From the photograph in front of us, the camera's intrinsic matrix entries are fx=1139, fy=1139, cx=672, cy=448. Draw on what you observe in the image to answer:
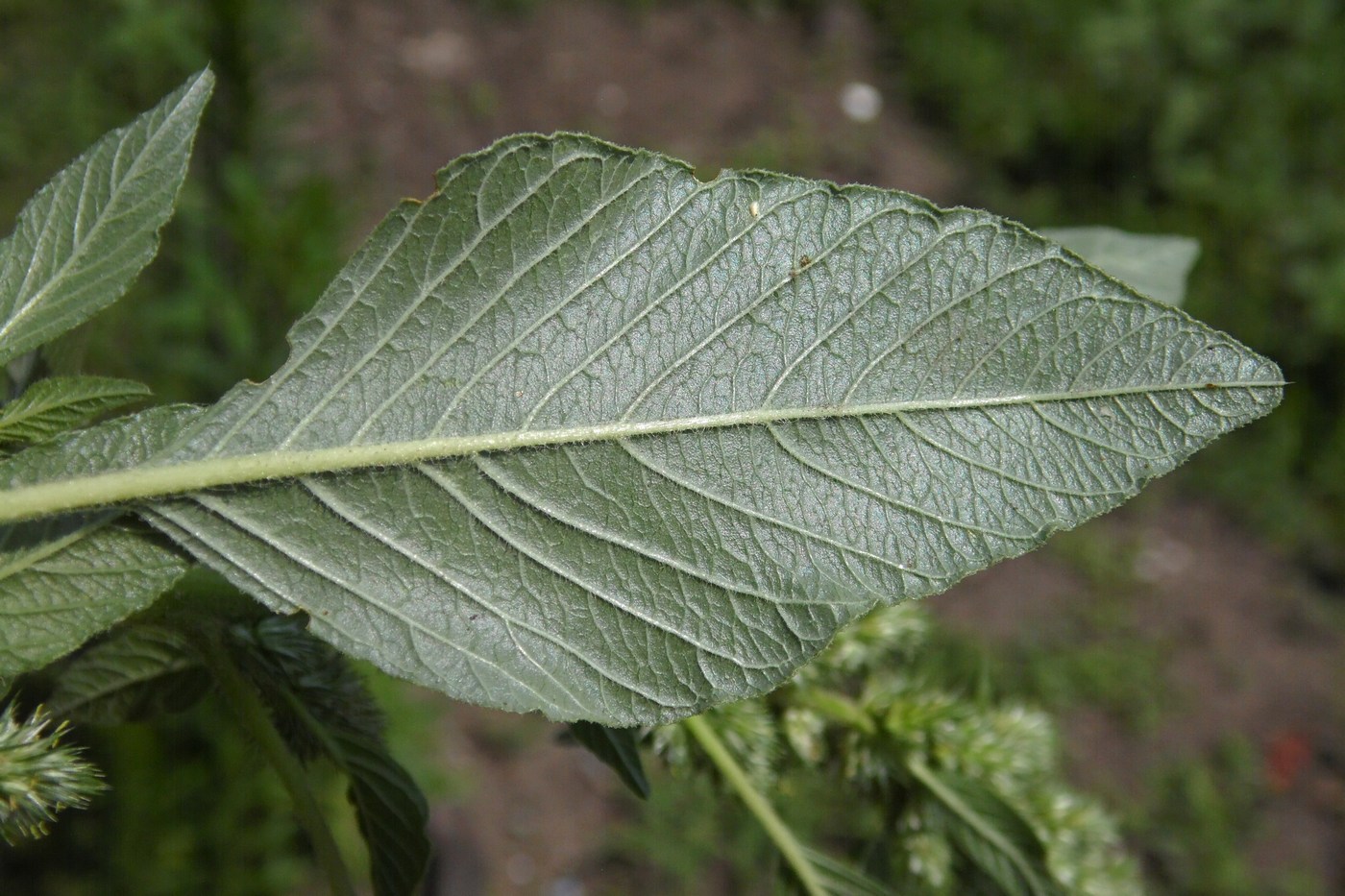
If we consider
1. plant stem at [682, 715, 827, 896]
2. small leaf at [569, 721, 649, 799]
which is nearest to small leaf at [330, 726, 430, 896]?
small leaf at [569, 721, 649, 799]

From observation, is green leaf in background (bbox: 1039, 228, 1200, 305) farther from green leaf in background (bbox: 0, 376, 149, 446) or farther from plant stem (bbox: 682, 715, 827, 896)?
green leaf in background (bbox: 0, 376, 149, 446)

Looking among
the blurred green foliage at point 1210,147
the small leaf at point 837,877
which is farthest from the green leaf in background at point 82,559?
the blurred green foliage at point 1210,147

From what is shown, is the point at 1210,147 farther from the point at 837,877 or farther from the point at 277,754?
the point at 277,754

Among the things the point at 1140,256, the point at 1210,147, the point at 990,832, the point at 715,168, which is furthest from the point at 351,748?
the point at 1210,147

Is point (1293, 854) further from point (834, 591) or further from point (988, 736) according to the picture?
point (834, 591)

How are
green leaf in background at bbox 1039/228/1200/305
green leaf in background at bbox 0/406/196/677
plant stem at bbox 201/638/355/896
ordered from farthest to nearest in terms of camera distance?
green leaf in background at bbox 1039/228/1200/305 < plant stem at bbox 201/638/355/896 < green leaf in background at bbox 0/406/196/677

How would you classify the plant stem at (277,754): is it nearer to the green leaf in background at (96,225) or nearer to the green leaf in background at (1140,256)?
the green leaf in background at (96,225)
